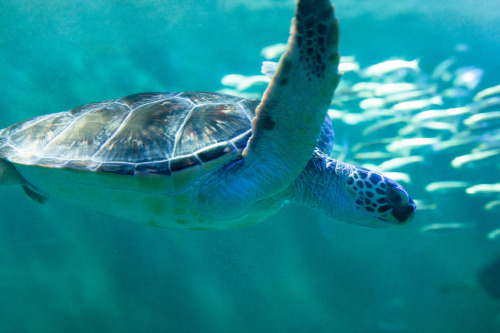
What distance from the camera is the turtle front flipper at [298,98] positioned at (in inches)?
47.1

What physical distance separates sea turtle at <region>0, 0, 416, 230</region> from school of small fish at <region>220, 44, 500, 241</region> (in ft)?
11.0

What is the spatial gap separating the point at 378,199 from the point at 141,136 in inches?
65.0

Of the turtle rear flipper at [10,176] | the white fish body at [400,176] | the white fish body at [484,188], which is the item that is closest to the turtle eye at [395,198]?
the turtle rear flipper at [10,176]

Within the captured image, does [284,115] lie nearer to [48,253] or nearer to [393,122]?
[393,122]

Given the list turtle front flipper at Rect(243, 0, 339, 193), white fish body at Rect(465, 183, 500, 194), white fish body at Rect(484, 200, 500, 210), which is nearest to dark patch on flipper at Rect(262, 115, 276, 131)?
turtle front flipper at Rect(243, 0, 339, 193)

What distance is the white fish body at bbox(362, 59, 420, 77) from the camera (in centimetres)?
501

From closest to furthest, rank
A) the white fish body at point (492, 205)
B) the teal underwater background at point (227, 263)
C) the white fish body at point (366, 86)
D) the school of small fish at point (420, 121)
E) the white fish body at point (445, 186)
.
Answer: the school of small fish at point (420, 121) < the white fish body at point (366, 86) < the teal underwater background at point (227, 263) < the white fish body at point (445, 186) < the white fish body at point (492, 205)

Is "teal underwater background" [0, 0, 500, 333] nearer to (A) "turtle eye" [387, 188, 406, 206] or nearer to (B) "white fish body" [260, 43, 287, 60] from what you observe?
(B) "white fish body" [260, 43, 287, 60]

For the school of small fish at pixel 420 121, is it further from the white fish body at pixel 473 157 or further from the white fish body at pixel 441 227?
the white fish body at pixel 441 227

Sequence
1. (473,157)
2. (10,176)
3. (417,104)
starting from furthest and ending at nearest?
(473,157) < (417,104) < (10,176)

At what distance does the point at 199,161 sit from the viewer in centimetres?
182

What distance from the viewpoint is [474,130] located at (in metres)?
5.91

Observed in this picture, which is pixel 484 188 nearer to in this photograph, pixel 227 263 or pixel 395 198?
pixel 227 263

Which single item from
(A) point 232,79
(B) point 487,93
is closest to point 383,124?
(B) point 487,93
